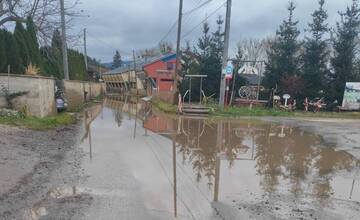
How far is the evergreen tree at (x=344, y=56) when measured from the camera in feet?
81.9

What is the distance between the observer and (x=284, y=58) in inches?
1021

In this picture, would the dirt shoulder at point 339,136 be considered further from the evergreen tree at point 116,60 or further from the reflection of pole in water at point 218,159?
the evergreen tree at point 116,60

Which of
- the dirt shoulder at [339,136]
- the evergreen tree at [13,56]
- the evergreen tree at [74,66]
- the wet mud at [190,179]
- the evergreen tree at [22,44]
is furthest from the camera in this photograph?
the evergreen tree at [74,66]

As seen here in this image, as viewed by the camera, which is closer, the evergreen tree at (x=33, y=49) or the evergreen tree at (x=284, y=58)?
the evergreen tree at (x=33, y=49)

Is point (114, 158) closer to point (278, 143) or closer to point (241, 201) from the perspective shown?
point (241, 201)

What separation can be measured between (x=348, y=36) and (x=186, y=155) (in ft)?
66.9

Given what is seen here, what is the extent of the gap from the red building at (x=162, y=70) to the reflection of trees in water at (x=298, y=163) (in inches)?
1152

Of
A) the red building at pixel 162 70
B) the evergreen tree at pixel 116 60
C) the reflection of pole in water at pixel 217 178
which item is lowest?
the reflection of pole in water at pixel 217 178

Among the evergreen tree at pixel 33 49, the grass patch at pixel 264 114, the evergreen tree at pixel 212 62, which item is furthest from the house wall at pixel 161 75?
the evergreen tree at pixel 33 49

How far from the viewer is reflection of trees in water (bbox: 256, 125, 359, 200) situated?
7000 millimetres

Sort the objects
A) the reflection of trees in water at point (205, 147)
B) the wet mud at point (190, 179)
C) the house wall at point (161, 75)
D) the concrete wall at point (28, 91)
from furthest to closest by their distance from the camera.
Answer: the house wall at point (161, 75)
the concrete wall at point (28, 91)
the reflection of trees in water at point (205, 147)
the wet mud at point (190, 179)

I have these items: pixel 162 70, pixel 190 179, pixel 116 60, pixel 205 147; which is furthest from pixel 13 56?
pixel 116 60

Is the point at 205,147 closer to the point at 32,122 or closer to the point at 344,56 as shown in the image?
the point at 32,122

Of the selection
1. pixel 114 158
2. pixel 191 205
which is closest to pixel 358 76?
pixel 114 158
